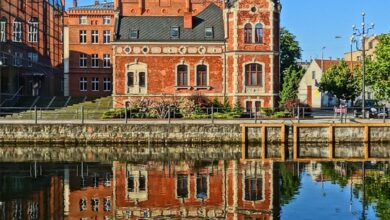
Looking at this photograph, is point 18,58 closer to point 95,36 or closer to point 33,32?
point 33,32

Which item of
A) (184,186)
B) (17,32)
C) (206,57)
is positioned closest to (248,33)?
(206,57)

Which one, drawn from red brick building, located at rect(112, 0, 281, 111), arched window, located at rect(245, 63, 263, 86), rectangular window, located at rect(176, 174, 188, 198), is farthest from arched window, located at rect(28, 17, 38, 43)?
rectangular window, located at rect(176, 174, 188, 198)

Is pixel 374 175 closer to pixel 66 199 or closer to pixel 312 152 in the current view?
pixel 312 152

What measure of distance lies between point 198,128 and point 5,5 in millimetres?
25204

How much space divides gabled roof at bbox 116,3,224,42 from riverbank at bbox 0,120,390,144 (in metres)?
14.7

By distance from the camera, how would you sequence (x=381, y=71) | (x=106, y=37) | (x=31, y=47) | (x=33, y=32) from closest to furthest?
(x=381, y=71) → (x=31, y=47) → (x=33, y=32) → (x=106, y=37)

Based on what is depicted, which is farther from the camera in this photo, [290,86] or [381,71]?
[290,86]

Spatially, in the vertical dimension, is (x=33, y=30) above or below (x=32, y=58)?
above

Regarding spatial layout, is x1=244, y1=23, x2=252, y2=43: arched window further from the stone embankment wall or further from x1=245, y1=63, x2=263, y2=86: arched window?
the stone embankment wall

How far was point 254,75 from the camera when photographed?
48.8m

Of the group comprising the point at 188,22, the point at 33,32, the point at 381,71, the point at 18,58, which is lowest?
the point at 381,71

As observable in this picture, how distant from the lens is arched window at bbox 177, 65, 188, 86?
5028cm

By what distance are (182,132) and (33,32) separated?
1261 inches

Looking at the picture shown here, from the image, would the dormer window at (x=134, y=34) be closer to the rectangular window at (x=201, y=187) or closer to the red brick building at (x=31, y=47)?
the red brick building at (x=31, y=47)
